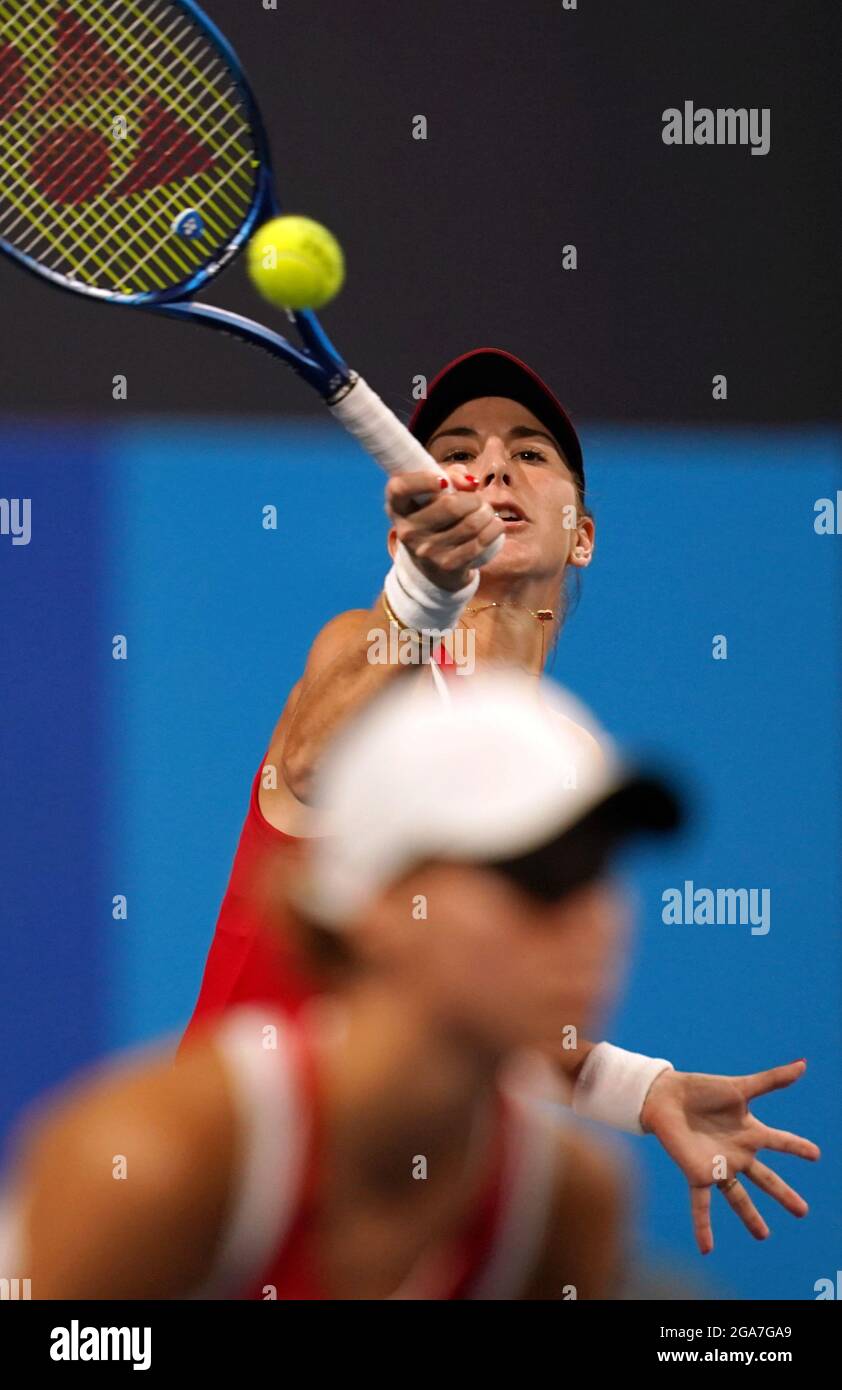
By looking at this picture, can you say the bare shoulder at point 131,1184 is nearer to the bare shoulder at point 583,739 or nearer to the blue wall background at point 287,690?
the bare shoulder at point 583,739

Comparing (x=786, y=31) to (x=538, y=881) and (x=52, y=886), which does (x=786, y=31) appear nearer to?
(x=52, y=886)

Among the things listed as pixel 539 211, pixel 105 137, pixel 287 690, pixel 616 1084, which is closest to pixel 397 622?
pixel 616 1084

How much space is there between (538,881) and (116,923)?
186cm

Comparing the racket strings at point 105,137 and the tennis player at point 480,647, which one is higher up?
the racket strings at point 105,137

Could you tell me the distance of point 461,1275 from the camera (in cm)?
96

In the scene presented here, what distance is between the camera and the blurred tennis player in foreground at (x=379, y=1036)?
753mm

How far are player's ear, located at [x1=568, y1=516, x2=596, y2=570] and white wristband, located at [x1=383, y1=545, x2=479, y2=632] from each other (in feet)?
2.10

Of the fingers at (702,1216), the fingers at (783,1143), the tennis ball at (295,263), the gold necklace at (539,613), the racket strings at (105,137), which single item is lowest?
the fingers at (702,1216)

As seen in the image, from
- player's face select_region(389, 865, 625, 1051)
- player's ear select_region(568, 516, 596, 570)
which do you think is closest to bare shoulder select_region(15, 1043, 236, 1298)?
player's face select_region(389, 865, 625, 1051)

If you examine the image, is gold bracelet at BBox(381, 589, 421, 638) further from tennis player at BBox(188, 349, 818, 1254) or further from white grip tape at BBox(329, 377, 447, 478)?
white grip tape at BBox(329, 377, 447, 478)

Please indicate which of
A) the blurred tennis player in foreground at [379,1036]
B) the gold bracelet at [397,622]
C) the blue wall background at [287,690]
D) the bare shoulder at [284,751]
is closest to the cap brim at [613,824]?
the blurred tennis player in foreground at [379,1036]

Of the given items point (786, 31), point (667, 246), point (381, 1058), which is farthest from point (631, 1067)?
point (786, 31)

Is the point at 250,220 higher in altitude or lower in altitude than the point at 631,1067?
higher

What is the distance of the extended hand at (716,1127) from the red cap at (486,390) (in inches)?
34.9
